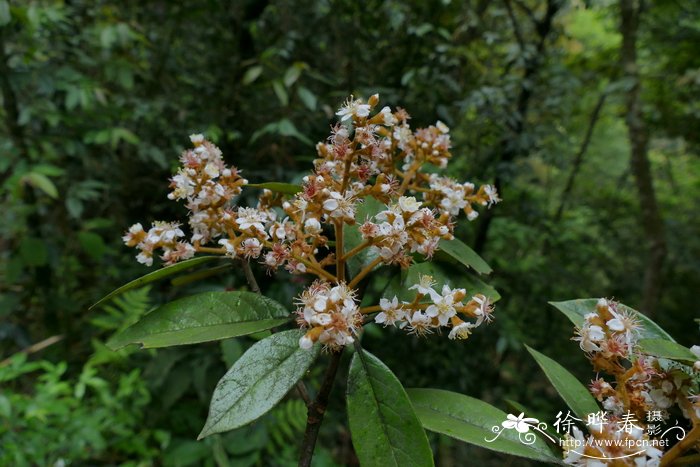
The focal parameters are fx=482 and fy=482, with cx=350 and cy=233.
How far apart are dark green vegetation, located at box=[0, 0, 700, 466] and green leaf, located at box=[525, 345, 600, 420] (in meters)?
0.66

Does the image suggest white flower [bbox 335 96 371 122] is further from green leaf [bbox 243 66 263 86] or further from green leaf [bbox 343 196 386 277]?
green leaf [bbox 243 66 263 86]

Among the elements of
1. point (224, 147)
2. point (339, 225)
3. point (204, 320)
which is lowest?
point (224, 147)

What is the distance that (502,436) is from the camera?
49 cm

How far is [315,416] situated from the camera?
505 mm

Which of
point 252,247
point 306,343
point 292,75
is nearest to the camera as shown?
point 306,343

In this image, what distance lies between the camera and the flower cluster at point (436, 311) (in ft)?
1.53

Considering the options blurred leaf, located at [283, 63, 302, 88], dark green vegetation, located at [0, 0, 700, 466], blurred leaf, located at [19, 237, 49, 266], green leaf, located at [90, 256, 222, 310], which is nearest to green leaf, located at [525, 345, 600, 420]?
green leaf, located at [90, 256, 222, 310]

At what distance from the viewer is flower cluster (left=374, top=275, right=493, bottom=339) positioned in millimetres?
466

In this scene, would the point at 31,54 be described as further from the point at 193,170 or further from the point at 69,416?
the point at 193,170

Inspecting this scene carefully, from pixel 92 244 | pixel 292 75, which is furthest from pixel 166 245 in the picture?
pixel 92 244

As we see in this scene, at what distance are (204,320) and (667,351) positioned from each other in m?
0.47

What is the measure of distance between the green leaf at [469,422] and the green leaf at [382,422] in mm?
35

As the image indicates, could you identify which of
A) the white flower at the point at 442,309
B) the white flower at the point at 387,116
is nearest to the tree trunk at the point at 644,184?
the white flower at the point at 387,116

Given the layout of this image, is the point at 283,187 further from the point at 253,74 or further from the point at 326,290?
the point at 253,74
